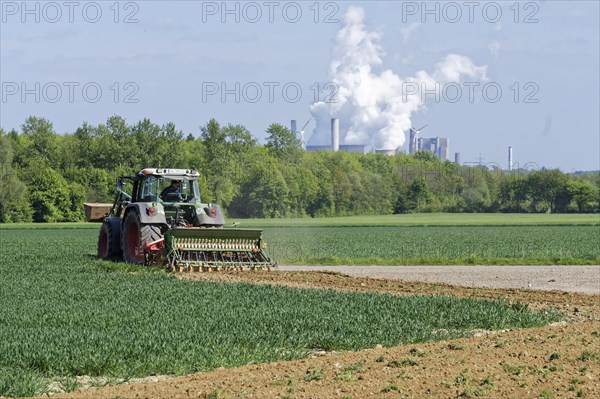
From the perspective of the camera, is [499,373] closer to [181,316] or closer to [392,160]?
[181,316]

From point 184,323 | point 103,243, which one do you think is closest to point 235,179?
point 103,243

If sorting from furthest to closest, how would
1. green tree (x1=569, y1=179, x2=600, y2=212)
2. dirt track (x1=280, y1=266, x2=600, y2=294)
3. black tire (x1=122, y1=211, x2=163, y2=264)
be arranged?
1. green tree (x1=569, y1=179, x2=600, y2=212)
2. black tire (x1=122, y1=211, x2=163, y2=264)
3. dirt track (x1=280, y1=266, x2=600, y2=294)

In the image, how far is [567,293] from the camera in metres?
22.2

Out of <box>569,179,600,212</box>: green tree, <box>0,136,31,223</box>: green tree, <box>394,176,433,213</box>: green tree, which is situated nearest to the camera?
<box>0,136,31,223</box>: green tree

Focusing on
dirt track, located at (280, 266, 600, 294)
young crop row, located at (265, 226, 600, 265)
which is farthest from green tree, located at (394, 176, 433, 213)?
dirt track, located at (280, 266, 600, 294)

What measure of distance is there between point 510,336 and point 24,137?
324 feet

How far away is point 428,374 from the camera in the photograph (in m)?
11.2

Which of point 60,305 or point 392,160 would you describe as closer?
point 60,305

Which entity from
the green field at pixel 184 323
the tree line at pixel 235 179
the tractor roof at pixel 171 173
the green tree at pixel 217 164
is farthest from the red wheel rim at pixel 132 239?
the green tree at pixel 217 164

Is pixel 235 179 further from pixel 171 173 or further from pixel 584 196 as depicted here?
pixel 584 196

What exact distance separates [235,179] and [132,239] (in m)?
43.2

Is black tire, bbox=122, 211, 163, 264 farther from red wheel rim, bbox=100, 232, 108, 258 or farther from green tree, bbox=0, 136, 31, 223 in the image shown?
green tree, bbox=0, 136, 31, 223

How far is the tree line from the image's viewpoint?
7200cm

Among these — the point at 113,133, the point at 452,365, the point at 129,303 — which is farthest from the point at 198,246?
the point at 113,133
